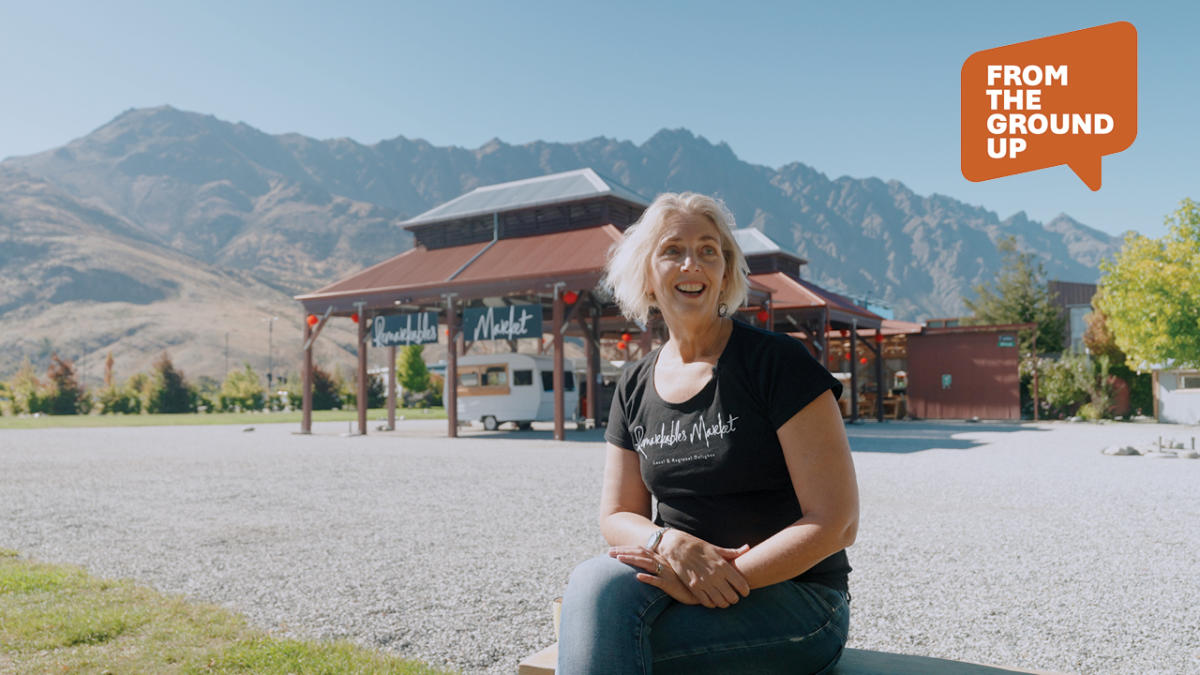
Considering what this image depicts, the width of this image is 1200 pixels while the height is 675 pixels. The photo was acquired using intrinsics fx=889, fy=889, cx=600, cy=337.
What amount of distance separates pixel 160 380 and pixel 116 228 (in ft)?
555

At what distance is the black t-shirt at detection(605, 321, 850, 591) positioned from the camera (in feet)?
7.47

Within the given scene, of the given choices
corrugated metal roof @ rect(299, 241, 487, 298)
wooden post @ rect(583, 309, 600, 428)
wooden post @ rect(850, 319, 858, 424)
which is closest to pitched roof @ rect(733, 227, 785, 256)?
wooden post @ rect(850, 319, 858, 424)

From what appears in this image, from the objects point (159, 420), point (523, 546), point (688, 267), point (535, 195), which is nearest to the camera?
point (688, 267)

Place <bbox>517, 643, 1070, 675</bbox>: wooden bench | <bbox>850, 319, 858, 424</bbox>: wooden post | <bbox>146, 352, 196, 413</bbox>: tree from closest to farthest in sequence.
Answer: <bbox>517, 643, 1070, 675</bbox>: wooden bench, <bbox>850, 319, 858, 424</bbox>: wooden post, <bbox>146, 352, 196, 413</bbox>: tree

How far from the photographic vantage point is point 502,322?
65.4ft

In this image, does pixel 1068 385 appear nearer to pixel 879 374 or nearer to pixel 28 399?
pixel 879 374

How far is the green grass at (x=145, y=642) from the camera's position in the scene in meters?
3.80

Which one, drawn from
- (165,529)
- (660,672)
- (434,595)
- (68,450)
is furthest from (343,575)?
(68,450)

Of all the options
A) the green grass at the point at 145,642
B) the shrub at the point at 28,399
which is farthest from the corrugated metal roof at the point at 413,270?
the shrub at the point at 28,399

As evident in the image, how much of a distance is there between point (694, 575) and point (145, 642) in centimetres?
317

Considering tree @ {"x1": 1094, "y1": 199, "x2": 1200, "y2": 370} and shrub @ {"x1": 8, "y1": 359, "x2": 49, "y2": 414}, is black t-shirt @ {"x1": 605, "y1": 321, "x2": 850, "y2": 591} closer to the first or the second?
tree @ {"x1": 1094, "y1": 199, "x2": 1200, "y2": 370}

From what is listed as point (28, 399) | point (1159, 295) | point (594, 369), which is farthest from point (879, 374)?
point (28, 399)

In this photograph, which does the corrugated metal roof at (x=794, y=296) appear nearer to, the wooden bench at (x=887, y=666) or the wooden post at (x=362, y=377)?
the wooden post at (x=362, y=377)

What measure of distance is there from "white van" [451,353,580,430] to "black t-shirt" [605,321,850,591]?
20768 mm
